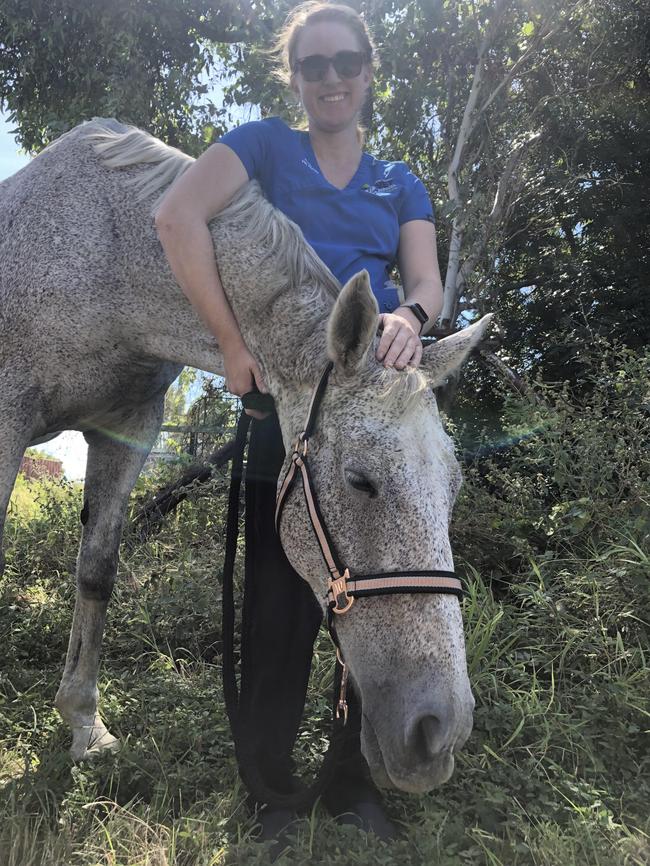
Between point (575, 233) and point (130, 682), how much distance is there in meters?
9.28

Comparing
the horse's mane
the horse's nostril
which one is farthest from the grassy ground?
the horse's mane

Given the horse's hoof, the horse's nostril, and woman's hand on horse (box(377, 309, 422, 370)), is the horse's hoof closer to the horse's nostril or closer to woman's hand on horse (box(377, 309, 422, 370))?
the horse's nostril

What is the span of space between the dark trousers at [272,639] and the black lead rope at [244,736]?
4 cm

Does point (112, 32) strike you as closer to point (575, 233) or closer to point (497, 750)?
point (497, 750)

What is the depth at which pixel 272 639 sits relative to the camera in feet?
7.20

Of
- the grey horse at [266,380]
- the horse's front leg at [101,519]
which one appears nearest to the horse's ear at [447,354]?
the grey horse at [266,380]

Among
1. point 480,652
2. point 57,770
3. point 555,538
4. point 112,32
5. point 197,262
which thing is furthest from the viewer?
point 112,32

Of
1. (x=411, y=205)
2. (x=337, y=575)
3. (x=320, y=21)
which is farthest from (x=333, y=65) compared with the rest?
(x=337, y=575)

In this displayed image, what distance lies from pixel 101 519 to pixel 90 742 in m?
0.92

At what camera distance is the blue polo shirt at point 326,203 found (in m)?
2.21

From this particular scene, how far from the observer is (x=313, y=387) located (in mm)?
1921

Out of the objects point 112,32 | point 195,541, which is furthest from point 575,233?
point 195,541

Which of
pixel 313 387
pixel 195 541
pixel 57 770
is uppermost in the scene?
pixel 313 387

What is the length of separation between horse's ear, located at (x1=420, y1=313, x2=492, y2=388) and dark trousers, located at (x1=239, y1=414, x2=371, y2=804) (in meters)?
0.60
